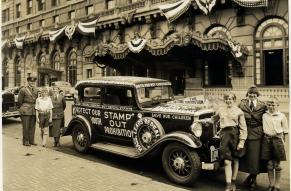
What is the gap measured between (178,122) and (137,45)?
1524 centimetres

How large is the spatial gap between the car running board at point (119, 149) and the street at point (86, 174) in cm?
37

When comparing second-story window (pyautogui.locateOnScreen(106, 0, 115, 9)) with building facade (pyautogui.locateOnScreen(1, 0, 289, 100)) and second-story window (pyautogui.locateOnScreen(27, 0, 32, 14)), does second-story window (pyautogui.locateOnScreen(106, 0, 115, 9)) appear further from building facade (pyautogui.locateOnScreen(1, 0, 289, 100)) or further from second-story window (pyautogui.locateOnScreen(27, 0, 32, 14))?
→ second-story window (pyautogui.locateOnScreen(27, 0, 32, 14))

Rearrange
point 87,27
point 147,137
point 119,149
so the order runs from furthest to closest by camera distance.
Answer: point 87,27 < point 119,149 < point 147,137

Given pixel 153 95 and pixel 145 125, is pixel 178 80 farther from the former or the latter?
pixel 145 125

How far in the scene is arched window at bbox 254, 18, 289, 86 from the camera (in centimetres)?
1805

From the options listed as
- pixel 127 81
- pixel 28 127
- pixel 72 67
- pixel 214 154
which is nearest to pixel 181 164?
pixel 214 154

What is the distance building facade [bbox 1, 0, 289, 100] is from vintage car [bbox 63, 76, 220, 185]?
1052 centimetres

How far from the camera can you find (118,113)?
8.31 m

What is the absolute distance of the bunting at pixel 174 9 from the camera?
21247 millimetres

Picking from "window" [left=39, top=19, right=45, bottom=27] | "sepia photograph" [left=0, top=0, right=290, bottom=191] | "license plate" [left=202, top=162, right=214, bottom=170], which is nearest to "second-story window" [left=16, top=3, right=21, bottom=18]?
"window" [left=39, top=19, right=45, bottom=27]

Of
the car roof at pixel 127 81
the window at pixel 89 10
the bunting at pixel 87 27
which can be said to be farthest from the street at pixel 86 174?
the window at pixel 89 10

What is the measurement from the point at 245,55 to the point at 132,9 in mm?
10923

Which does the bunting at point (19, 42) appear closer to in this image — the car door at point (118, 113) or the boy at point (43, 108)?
the boy at point (43, 108)

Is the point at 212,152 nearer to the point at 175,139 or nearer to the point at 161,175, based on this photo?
the point at 175,139
